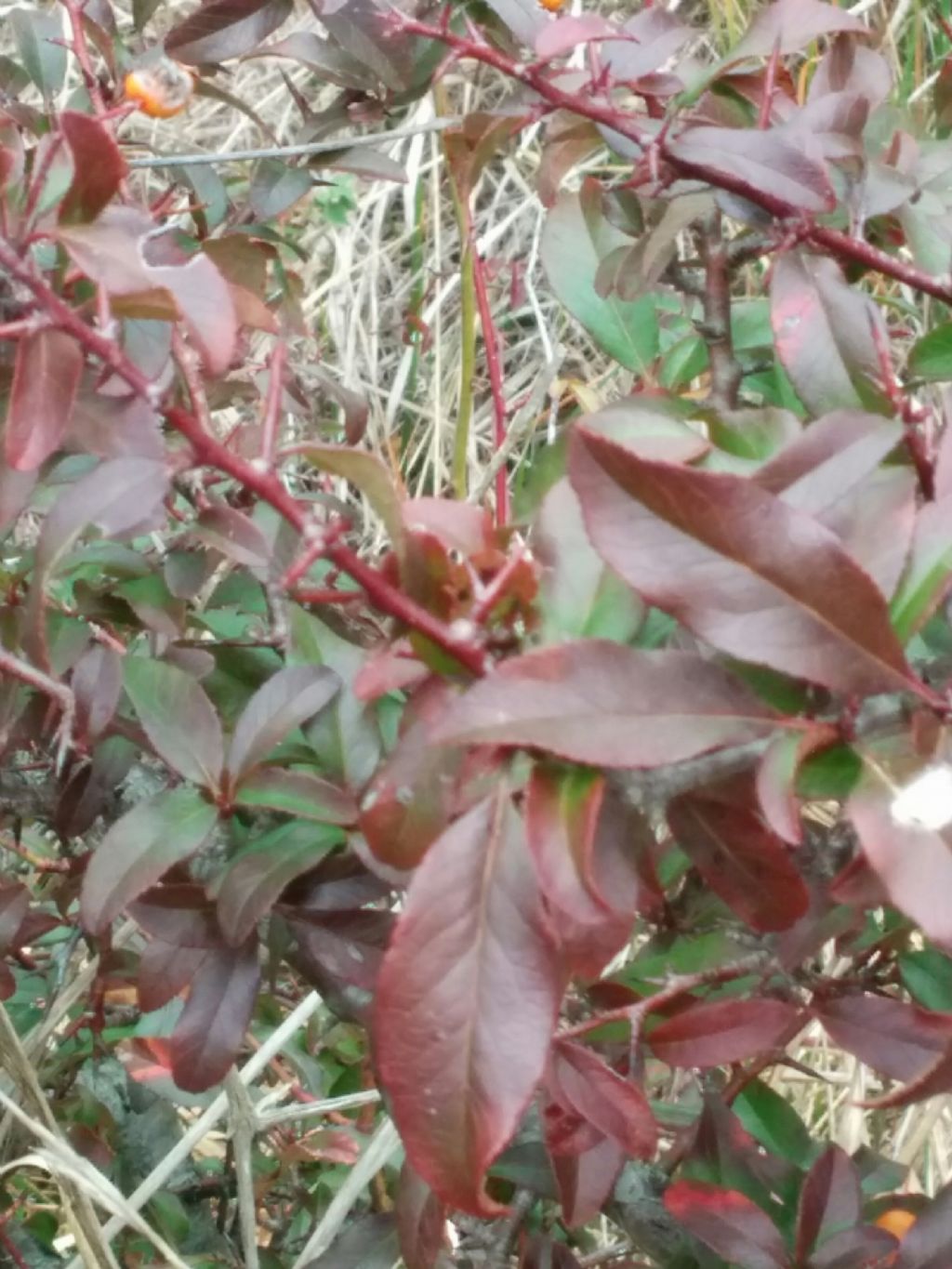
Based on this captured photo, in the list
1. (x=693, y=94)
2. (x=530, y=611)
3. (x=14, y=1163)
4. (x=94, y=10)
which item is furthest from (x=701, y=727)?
(x=94, y=10)

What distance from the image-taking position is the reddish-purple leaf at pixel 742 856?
1.11ft

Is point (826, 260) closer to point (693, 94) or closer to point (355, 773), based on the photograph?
point (693, 94)

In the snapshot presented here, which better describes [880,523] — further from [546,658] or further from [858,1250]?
[858,1250]

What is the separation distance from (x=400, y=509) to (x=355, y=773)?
0.51ft

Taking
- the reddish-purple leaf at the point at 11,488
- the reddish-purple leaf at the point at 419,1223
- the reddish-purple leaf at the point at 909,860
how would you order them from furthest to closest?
the reddish-purple leaf at the point at 419,1223 → the reddish-purple leaf at the point at 11,488 → the reddish-purple leaf at the point at 909,860

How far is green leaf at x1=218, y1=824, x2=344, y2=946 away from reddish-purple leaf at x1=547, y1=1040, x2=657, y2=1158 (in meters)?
0.11

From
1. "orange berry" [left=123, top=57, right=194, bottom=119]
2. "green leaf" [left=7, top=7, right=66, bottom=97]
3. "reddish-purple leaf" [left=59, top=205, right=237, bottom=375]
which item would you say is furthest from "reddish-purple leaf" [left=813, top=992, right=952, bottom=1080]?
"green leaf" [left=7, top=7, right=66, bottom=97]

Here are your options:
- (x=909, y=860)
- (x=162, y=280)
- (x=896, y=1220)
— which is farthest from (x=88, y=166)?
(x=896, y=1220)

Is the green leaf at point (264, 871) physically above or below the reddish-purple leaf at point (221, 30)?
below

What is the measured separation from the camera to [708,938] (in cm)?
52

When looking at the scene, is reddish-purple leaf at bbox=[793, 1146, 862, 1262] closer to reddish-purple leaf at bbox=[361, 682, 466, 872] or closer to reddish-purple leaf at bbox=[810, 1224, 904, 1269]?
reddish-purple leaf at bbox=[810, 1224, 904, 1269]

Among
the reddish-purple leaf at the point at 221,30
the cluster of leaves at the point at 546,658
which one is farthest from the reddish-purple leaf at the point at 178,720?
the reddish-purple leaf at the point at 221,30

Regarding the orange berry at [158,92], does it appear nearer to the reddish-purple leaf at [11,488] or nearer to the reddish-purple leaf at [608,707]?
the reddish-purple leaf at [11,488]

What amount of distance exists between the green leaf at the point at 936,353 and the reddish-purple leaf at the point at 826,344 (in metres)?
0.06
